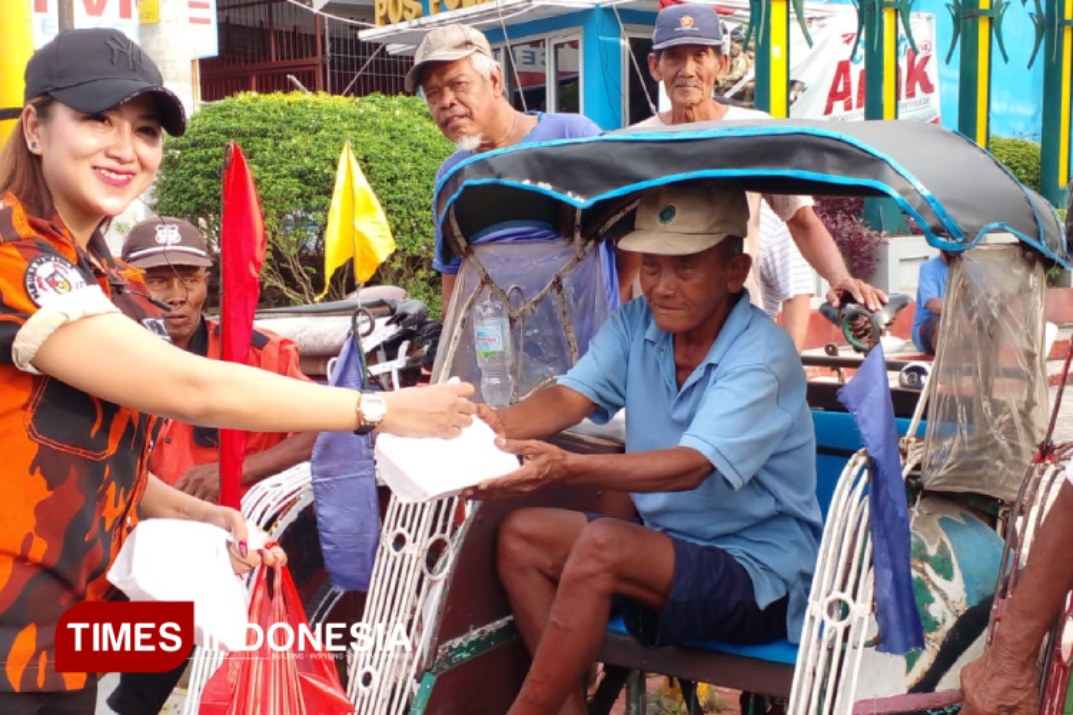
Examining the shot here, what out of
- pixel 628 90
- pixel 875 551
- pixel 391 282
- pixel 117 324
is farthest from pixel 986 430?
pixel 628 90

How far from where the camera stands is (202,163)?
10.7 meters

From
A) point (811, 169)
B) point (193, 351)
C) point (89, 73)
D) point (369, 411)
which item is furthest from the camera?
point (193, 351)

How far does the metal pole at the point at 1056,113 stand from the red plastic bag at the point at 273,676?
1256 cm

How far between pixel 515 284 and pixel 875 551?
1.53 meters

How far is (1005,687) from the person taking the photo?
2441mm

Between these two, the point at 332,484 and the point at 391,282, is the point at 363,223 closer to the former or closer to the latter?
the point at 332,484

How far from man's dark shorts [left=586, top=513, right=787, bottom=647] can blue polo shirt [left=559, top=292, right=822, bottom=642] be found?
0.04 metres

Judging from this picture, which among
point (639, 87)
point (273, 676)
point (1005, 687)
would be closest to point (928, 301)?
point (1005, 687)

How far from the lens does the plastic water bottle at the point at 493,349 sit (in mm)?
3883

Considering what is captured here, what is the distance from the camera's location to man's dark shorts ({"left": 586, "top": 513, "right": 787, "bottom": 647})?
10.2 feet

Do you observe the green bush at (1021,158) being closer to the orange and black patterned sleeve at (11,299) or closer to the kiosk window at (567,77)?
the kiosk window at (567,77)

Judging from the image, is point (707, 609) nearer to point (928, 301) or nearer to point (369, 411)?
point (369, 411)

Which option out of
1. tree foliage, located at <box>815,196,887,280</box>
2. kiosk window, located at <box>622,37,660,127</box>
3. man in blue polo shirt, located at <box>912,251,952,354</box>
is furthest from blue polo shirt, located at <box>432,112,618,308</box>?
kiosk window, located at <box>622,37,660,127</box>

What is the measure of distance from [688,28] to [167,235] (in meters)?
1.97
